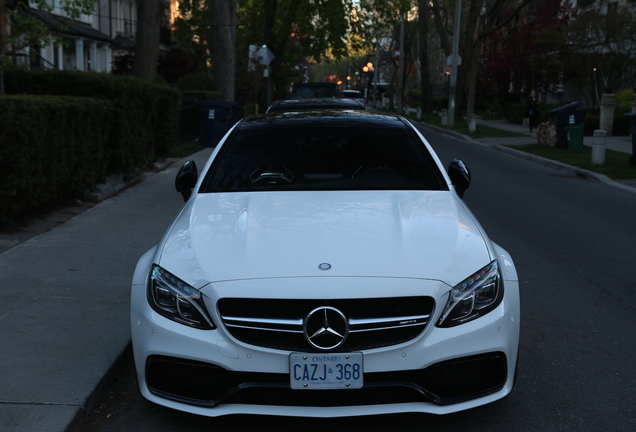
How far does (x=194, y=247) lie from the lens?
412 centimetres

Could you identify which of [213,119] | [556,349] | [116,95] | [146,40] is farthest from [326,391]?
[213,119]

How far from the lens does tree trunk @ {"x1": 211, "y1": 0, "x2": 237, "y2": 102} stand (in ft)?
89.4

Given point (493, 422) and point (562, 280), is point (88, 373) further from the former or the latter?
point (562, 280)

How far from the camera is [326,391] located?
12.1 feet

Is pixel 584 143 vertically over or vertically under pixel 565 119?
under

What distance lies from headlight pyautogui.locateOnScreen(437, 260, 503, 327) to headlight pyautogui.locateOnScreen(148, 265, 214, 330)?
1.09 meters

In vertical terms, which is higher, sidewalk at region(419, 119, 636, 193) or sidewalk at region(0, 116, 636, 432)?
sidewalk at region(0, 116, 636, 432)

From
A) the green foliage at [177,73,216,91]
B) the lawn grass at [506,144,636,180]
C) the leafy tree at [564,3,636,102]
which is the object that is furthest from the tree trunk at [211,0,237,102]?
the leafy tree at [564,3,636,102]

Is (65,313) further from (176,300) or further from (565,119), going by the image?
(565,119)

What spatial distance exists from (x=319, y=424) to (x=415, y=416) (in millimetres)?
501

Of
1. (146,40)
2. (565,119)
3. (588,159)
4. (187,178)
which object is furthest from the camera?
(565,119)

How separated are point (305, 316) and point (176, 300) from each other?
638 mm

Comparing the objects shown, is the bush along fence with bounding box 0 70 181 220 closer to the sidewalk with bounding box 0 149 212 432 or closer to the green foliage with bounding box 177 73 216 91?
the sidewalk with bounding box 0 149 212 432

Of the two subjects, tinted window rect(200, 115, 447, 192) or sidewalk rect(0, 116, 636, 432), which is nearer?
sidewalk rect(0, 116, 636, 432)
